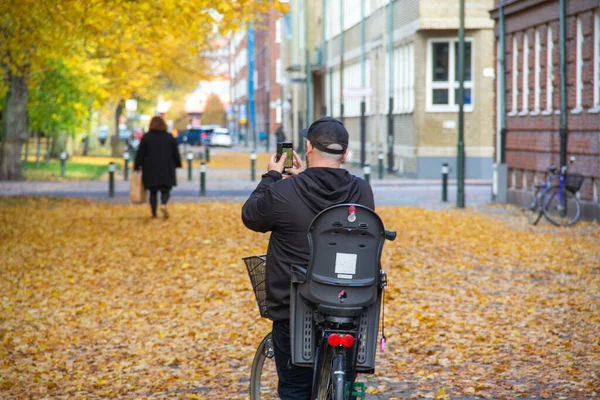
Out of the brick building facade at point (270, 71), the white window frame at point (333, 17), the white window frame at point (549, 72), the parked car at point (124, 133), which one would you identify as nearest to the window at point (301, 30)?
the white window frame at point (333, 17)

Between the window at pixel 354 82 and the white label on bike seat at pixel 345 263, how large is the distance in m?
44.6

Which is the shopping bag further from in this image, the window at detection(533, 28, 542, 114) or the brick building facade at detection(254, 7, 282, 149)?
the brick building facade at detection(254, 7, 282, 149)

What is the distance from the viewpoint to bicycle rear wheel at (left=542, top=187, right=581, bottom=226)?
794 inches

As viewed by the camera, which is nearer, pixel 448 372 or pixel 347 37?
pixel 448 372

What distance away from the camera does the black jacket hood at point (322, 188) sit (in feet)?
17.2

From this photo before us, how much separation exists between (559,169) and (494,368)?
14.3m

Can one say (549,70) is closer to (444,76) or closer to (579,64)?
(579,64)

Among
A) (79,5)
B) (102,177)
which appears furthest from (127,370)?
(102,177)

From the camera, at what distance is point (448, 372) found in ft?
27.4

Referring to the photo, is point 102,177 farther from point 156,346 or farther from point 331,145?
point 331,145

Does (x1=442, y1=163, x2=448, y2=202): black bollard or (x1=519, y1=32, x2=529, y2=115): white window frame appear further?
(x1=442, y1=163, x2=448, y2=202): black bollard

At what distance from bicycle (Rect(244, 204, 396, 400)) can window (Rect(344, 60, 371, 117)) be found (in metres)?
44.6

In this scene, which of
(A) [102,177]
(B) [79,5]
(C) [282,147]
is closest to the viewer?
(C) [282,147]

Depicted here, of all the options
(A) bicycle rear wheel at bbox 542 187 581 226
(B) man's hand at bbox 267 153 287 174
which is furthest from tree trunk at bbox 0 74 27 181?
Result: (B) man's hand at bbox 267 153 287 174
